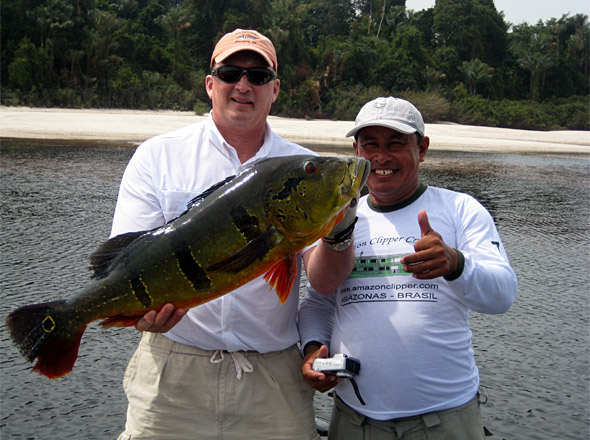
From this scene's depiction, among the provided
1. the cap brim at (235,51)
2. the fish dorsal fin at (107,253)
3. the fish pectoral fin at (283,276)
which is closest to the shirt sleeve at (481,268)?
the fish pectoral fin at (283,276)

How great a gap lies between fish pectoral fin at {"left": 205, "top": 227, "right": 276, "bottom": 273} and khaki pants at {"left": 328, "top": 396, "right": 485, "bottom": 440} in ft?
3.65

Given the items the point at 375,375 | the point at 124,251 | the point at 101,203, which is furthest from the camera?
the point at 101,203

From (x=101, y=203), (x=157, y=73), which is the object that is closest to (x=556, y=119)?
(x=157, y=73)

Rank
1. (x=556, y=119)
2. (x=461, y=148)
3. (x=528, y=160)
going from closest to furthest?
(x=528, y=160)
(x=461, y=148)
(x=556, y=119)

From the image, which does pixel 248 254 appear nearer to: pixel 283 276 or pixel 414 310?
pixel 283 276

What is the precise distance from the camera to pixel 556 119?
202 feet

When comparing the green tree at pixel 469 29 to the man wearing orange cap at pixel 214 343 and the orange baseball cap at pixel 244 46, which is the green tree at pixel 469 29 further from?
the man wearing orange cap at pixel 214 343

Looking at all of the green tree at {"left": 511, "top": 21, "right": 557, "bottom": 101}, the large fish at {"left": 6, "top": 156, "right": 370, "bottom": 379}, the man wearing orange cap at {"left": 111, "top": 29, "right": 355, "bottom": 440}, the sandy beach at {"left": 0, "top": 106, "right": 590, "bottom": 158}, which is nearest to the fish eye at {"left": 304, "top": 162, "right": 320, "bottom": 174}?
the large fish at {"left": 6, "top": 156, "right": 370, "bottom": 379}

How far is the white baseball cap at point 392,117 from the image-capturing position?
10.8ft

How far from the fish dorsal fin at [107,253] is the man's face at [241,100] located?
0.86 meters

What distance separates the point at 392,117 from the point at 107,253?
171 cm

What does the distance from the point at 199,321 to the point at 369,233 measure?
1.05 meters

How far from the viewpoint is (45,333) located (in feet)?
8.93

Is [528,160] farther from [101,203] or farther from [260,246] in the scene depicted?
[260,246]
